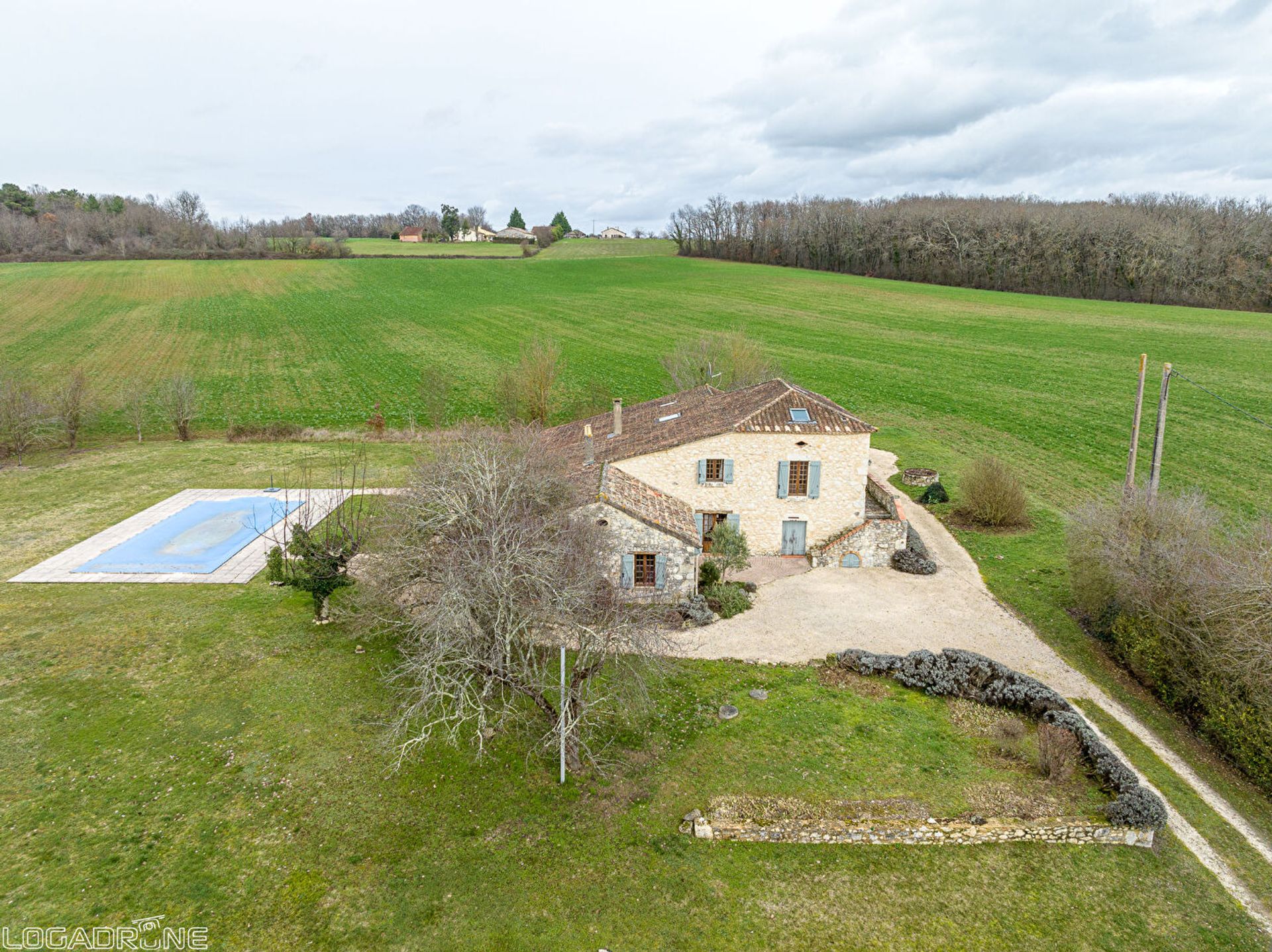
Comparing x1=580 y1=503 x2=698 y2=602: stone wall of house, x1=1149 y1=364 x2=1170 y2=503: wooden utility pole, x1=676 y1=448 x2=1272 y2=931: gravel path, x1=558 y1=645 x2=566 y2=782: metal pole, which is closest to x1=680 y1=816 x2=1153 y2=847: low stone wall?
x1=558 y1=645 x2=566 y2=782: metal pole

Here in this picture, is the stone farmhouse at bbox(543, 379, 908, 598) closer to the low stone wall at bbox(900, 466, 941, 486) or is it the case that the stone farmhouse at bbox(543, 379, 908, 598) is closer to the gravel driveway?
the gravel driveway

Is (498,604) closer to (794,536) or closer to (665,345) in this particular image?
(794,536)

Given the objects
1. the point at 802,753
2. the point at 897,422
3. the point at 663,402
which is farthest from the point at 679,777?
the point at 897,422

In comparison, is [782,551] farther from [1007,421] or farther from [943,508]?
[1007,421]

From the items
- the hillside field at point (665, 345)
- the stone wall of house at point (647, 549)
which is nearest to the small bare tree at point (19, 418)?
the hillside field at point (665, 345)

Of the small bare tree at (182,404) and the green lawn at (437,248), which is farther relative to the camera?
the green lawn at (437,248)

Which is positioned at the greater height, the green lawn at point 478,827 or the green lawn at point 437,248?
the green lawn at point 437,248

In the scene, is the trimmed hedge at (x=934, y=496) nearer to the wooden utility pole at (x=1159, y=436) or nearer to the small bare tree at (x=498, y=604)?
the wooden utility pole at (x=1159, y=436)
